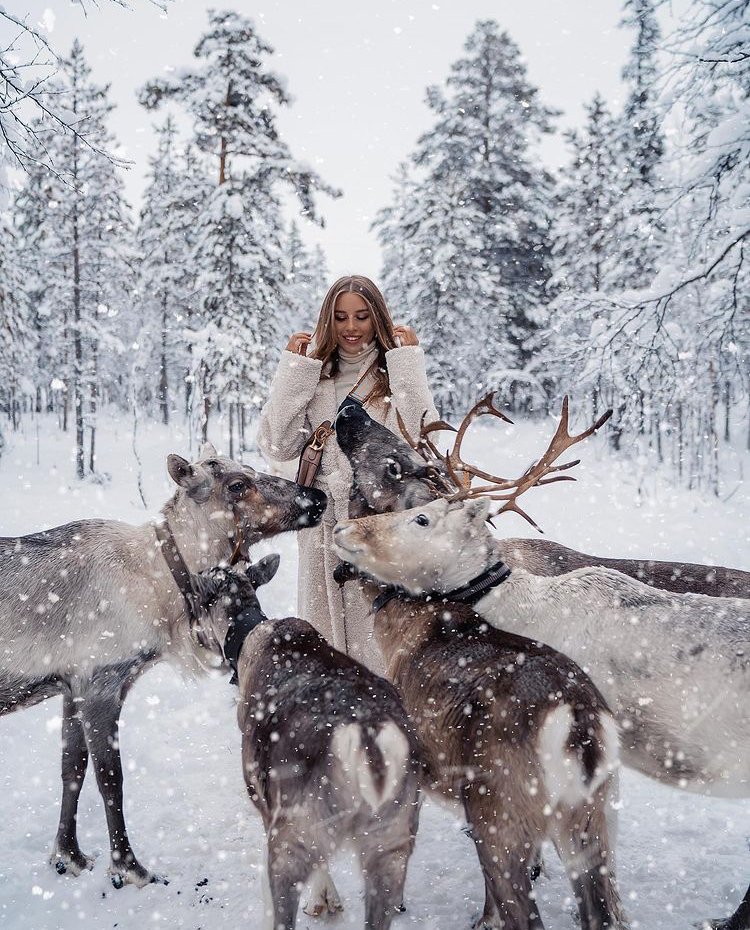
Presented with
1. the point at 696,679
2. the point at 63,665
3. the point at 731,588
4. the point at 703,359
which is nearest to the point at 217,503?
the point at 63,665

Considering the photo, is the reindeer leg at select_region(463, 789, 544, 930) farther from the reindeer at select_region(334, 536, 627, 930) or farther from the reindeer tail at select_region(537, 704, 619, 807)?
the reindeer tail at select_region(537, 704, 619, 807)

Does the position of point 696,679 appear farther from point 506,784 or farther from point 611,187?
point 611,187

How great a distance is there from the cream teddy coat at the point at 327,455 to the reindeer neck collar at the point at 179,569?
35.6 inches

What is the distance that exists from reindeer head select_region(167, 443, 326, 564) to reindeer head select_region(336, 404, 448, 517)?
0.35 metres

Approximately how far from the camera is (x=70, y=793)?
3.46m

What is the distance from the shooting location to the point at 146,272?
Answer: 25.6m

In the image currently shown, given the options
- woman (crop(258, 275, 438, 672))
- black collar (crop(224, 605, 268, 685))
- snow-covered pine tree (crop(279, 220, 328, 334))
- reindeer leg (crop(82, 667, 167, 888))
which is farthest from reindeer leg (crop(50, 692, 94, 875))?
snow-covered pine tree (crop(279, 220, 328, 334))

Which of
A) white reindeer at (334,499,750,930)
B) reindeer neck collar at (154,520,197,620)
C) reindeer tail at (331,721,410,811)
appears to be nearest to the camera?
reindeer tail at (331,721,410,811)

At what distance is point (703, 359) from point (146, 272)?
2368cm

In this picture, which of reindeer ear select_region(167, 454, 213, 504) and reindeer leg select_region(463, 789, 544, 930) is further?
reindeer ear select_region(167, 454, 213, 504)

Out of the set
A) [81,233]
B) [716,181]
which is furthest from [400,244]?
[716,181]

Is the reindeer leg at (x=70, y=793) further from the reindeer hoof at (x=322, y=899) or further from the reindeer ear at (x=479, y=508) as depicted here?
the reindeer ear at (x=479, y=508)

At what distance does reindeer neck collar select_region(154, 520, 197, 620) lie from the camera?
11.5ft

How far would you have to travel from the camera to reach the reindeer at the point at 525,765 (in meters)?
2.18
